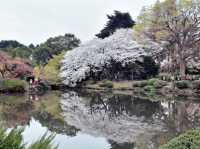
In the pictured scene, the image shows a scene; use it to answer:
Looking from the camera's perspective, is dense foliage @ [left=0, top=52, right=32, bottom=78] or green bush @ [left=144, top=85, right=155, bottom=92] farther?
dense foliage @ [left=0, top=52, right=32, bottom=78]

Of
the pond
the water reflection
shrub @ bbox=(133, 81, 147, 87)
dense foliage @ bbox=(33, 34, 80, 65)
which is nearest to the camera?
the pond

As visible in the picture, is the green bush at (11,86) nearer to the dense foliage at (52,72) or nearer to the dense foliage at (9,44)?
the dense foliage at (52,72)

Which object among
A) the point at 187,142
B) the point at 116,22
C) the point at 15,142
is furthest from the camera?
the point at 116,22

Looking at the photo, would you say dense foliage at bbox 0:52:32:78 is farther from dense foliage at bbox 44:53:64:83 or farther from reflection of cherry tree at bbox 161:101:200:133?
reflection of cherry tree at bbox 161:101:200:133

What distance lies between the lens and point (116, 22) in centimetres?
5078

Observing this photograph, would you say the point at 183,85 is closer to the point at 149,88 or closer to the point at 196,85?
the point at 196,85

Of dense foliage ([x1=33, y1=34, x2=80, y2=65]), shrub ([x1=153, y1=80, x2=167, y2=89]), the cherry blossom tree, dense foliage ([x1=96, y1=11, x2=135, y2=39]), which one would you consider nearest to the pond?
shrub ([x1=153, y1=80, x2=167, y2=89])

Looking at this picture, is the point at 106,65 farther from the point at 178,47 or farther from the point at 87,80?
the point at 178,47

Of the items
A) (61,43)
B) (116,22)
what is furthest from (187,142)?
(61,43)

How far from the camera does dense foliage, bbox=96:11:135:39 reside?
5012 centimetres

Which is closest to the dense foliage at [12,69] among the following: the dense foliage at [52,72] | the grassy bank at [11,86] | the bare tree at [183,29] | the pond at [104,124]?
the dense foliage at [52,72]

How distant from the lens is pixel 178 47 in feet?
113

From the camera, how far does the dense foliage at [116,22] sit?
164 feet

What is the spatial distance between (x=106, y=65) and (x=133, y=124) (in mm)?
27251
